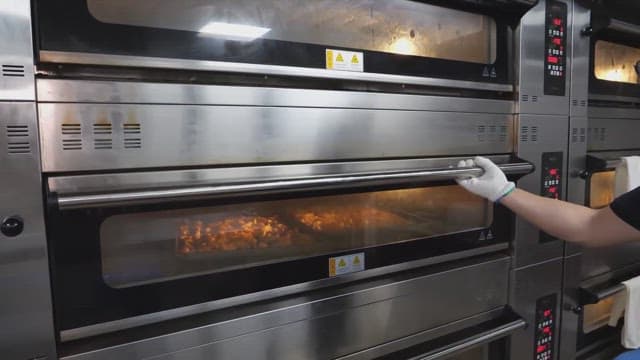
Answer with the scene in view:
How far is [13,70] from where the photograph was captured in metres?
0.62

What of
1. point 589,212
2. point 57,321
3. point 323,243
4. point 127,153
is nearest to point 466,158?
point 589,212

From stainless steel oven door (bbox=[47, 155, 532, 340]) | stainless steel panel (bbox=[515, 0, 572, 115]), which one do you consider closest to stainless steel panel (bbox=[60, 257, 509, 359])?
stainless steel oven door (bbox=[47, 155, 532, 340])

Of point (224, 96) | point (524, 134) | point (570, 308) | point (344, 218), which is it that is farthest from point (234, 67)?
point (570, 308)

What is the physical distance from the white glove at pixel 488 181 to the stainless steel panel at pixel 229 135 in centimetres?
8

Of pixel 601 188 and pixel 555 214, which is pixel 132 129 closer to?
pixel 555 214

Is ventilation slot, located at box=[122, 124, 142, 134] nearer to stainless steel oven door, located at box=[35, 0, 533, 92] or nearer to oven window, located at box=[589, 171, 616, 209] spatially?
stainless steel oven door, located at box=[35, 0, 533, 92]

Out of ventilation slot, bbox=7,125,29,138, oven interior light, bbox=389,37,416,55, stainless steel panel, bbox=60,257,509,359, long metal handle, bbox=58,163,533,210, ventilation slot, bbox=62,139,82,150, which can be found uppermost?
oven interior light, bbox=389,37,416,55

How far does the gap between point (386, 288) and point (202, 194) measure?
559mm

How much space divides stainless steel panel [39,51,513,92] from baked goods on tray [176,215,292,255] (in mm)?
312

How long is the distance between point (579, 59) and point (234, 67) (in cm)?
→ 124

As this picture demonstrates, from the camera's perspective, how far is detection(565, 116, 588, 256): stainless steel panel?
1399 millimetres

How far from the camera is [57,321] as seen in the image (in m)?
0.69

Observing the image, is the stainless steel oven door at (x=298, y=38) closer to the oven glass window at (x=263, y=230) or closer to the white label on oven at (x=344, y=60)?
the white label on oven at (x=344, y=60)

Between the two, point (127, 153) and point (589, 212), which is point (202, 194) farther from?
point (589, 212)
